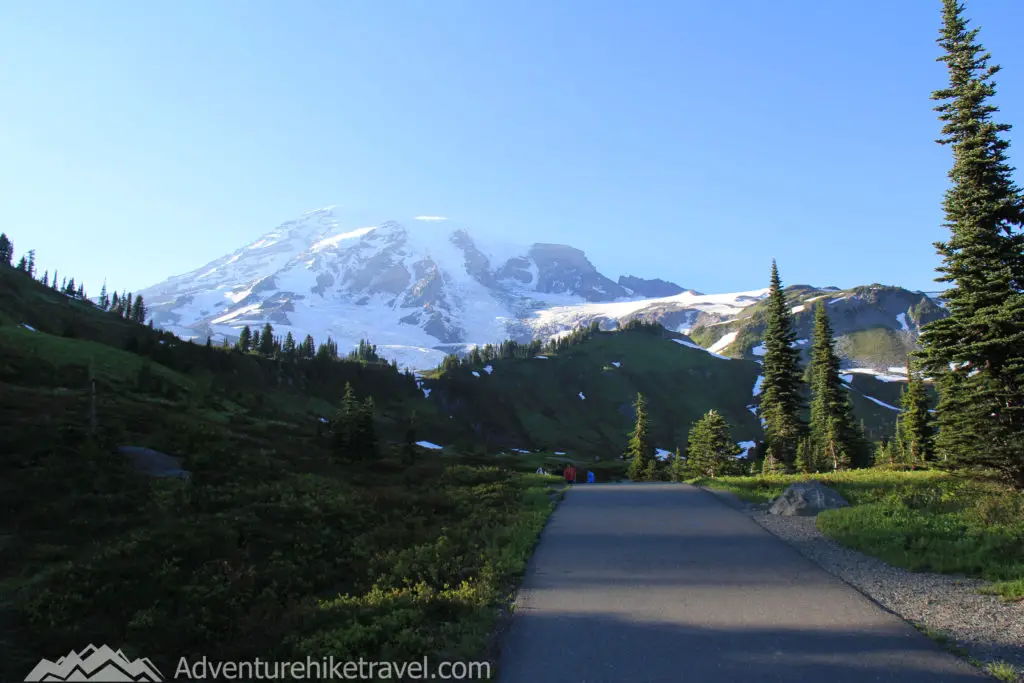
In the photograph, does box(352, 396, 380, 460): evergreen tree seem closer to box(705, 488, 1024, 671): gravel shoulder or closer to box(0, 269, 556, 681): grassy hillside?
box(0, 269, 556, 681): grassy hillside

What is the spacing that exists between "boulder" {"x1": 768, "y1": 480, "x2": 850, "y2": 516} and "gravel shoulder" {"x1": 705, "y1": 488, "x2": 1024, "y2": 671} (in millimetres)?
4098

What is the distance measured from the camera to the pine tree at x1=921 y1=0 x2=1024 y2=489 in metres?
19.3

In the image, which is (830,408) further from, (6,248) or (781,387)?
(6,248)

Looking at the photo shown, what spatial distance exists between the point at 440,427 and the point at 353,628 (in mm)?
165441

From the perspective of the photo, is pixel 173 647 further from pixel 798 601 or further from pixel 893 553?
pixel 893 553

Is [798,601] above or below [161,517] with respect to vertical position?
above

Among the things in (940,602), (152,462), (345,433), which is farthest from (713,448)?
(940,602)

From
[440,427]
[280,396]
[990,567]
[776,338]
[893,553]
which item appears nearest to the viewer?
[990,567]

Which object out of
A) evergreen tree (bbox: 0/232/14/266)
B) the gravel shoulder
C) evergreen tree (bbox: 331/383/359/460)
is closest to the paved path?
the gravel shoulder

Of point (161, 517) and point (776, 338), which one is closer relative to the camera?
point (161, 517)

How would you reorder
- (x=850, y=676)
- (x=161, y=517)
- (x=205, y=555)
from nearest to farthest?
1. (x=850, y=676)
2. (x=205, y=555)
3. (x=161, y=517)

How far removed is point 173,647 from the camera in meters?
10.0

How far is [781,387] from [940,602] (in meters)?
40.5

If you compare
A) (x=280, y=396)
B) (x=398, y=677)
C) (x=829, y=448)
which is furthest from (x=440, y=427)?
(x=398, y=677)
